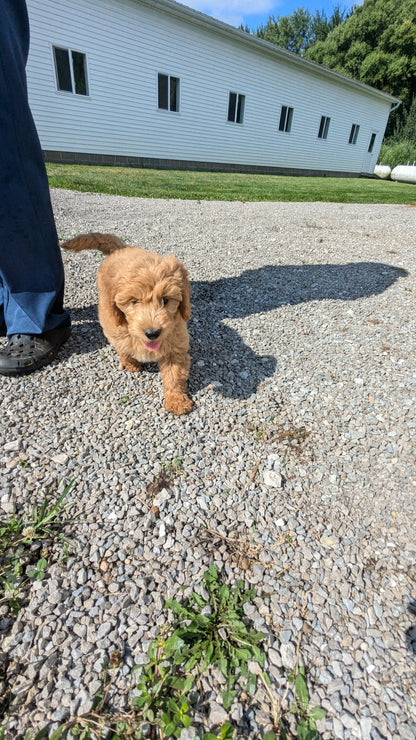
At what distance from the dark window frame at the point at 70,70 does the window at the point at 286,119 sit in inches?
473

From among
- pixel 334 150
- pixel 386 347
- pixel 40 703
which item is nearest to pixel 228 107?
pixel 334 150

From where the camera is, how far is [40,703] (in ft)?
4.04

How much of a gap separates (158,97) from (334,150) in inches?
579

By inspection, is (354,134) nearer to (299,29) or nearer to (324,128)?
(324,128)

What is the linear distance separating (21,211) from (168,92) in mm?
16898

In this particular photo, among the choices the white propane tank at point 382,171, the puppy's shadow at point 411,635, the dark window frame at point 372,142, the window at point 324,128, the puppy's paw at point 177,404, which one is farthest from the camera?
the dark window frame at point 372,142

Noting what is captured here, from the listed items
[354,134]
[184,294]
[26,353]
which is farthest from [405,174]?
[26,353]

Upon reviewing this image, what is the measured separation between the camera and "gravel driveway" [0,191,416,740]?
1328 mm

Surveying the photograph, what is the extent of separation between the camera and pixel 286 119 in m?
21.2

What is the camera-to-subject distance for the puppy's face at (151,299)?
2227 mm

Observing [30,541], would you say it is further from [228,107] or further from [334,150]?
[334,150]

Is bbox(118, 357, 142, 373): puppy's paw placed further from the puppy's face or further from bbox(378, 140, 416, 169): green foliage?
bbox(378, 140, 416, 169): green foliage

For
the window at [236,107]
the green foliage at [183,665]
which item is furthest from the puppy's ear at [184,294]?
the window at [236,107]

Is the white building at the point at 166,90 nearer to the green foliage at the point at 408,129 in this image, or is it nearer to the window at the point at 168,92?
the window at the point at 168,92
